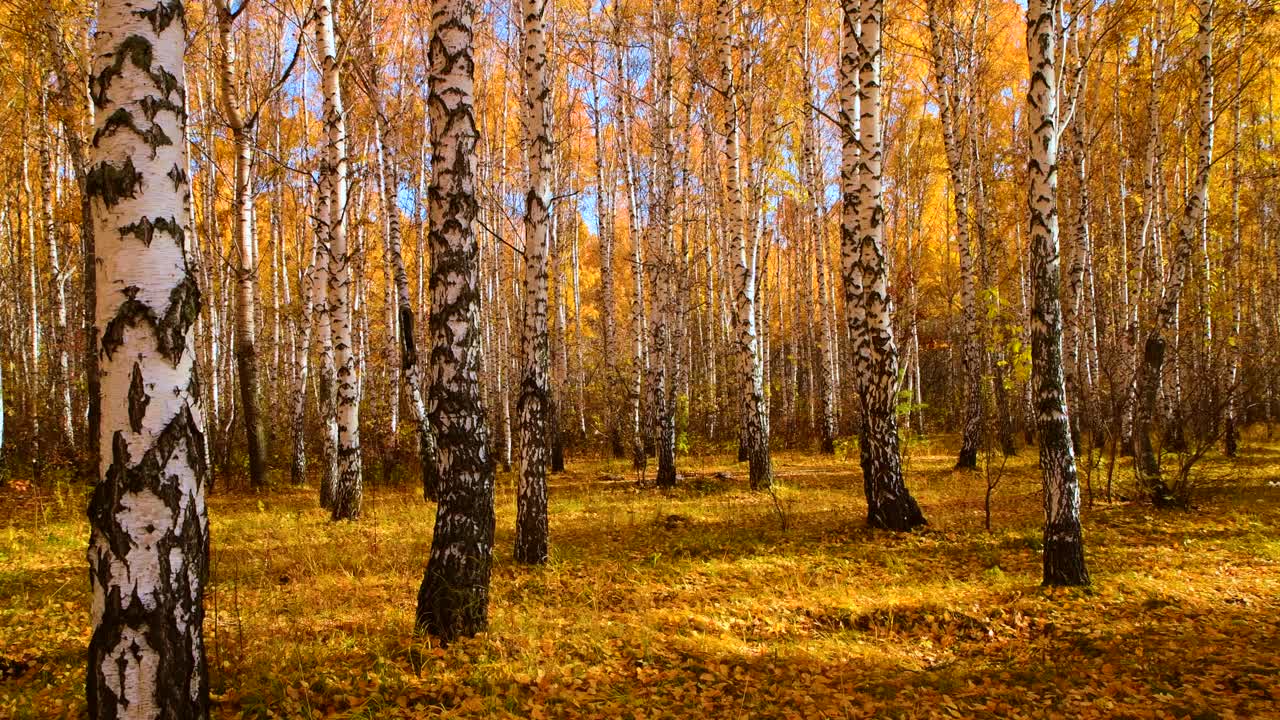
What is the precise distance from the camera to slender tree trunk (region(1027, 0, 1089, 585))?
5430 mm

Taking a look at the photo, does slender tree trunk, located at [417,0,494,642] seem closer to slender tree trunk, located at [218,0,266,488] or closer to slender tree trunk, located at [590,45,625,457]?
slender tree trunk, located at [218,0,266,488]

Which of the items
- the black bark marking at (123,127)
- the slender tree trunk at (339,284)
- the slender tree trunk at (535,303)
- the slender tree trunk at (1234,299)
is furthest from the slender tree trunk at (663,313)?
the slender tree trunk at (1234,299)

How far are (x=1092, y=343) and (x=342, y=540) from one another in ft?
55.0

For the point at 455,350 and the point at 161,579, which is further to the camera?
the point at 455,350

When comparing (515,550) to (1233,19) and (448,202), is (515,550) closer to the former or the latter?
(448,202)

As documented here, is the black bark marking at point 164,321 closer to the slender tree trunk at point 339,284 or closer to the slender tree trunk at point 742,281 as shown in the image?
the slender tree trunk at point 339,284

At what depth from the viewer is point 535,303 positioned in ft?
20.6

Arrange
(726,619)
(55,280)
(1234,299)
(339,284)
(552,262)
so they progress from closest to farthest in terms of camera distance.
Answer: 1. (726,619)
2. (339,284)
3. (55,280)
4. (1234,299)
5. (552,262)

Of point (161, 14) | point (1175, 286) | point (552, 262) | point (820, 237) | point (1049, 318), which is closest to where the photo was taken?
point (161, 14)

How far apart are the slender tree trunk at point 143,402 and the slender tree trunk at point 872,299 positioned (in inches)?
259

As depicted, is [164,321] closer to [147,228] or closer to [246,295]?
[147,228]

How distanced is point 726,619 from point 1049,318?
145 inches

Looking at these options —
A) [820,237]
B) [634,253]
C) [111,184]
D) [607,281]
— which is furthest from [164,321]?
[820,237]

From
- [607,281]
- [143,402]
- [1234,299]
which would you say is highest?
[607,281]
